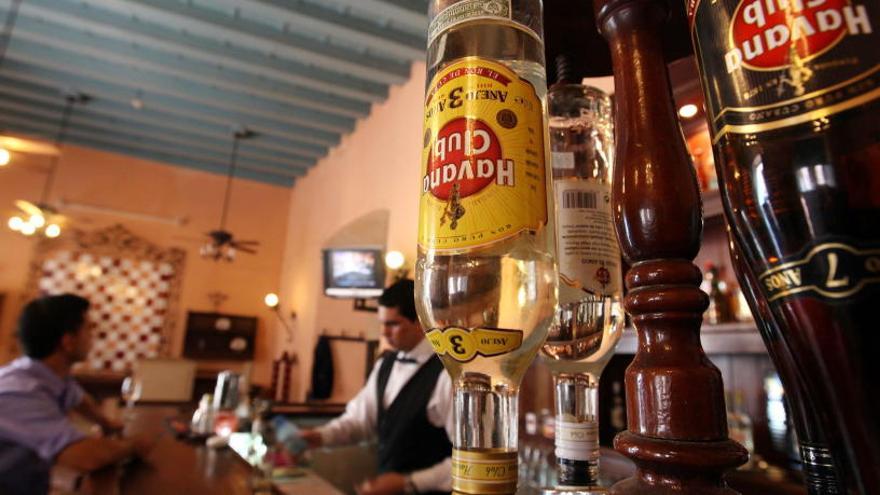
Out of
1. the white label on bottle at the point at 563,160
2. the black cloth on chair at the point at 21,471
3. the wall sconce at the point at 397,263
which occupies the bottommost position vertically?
the black cloth on chair at the point at 21,471

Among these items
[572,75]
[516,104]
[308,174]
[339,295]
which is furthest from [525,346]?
[308,174]

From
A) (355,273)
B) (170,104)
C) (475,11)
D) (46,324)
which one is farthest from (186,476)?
(170,104)

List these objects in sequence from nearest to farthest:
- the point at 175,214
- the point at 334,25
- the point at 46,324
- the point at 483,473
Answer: the point at 483,473 < the point at 46,324 < the point at 334,25 < the point at 175,214

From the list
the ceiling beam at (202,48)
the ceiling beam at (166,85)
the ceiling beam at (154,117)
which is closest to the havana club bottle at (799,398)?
A: the ceiling beam at (202,48)

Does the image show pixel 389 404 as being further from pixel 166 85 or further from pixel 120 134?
pixel 120 134

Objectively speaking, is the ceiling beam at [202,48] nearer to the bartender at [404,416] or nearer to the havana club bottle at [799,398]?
the bartender at [404,416]

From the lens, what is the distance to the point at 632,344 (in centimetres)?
153

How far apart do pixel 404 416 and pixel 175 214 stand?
5.53 m

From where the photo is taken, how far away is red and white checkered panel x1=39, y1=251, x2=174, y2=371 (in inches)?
223

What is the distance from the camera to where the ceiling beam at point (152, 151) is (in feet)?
18.1

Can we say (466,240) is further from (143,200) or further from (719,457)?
(143,200)

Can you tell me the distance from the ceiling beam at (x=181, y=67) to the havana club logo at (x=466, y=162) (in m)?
4.33

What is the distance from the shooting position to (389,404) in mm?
2115

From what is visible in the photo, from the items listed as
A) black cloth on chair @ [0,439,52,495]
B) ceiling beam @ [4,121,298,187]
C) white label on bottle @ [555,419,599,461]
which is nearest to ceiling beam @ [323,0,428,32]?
black cloth on chair @ [0,439,52,495]
